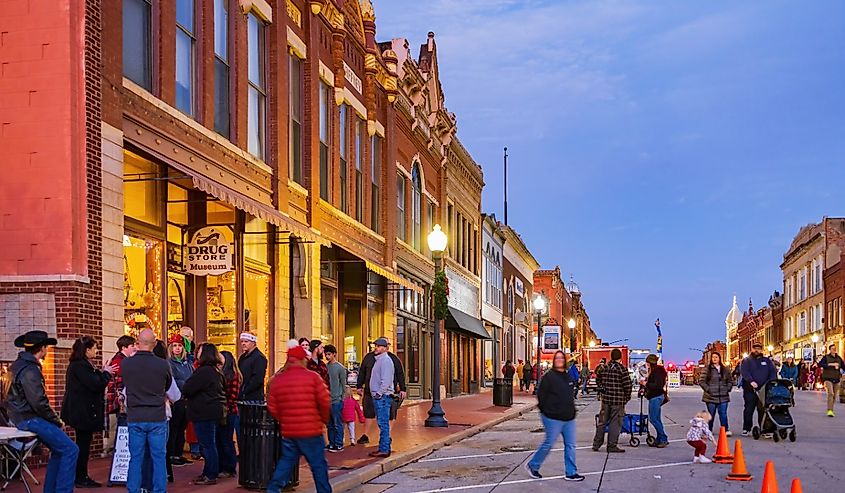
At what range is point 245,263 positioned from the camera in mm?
20547

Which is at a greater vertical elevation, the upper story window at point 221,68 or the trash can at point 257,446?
the upper story window at point 221,68

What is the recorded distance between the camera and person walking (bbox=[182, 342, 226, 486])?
12.3m

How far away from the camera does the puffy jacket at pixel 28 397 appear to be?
1008 centimetres

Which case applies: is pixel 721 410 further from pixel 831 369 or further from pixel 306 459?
pixel 306 459

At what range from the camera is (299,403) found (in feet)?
35.4

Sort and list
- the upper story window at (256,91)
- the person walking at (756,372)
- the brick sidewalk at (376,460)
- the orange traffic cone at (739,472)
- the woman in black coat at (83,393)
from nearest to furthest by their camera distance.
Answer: the woman in black coat at (83,393) < the brick sidewalk at (376,460) < the orange traffic cone at (739,472) < the person walking at (756,372) < the upper story window at (256,91)

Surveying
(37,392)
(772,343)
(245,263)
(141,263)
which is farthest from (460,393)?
(772,343)

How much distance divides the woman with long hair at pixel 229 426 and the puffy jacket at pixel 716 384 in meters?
9.79

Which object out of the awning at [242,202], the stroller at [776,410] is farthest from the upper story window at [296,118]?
the stroller at [776,410]

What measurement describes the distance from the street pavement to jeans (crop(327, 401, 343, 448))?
1.44m

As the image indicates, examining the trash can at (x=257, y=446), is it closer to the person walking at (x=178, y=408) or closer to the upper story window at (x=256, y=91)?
the person walking at (x=178, y=408)

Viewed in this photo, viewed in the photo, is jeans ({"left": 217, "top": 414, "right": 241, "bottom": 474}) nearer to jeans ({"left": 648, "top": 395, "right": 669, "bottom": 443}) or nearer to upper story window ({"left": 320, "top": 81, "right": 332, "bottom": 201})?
jeans ({"left": 648, "top": 395, "right": 669, "bottom": 443})

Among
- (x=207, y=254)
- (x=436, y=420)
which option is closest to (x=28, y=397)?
(x=207, y=254)

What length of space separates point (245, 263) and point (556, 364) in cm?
837
